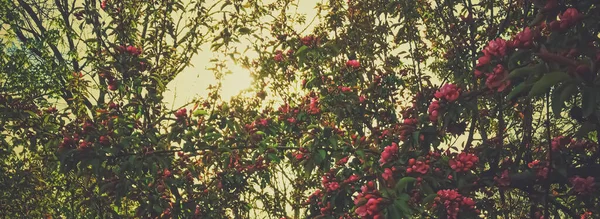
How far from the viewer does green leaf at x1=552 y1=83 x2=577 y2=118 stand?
4.58 feet

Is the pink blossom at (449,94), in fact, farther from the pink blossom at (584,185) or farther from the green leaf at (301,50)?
the green leaf at (301,50)

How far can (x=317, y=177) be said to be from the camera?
618 cm

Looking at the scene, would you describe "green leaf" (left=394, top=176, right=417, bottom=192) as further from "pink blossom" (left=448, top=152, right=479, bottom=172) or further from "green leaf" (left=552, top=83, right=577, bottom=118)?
"green leaf" (left=552, top=83, right=577, bottom=118)

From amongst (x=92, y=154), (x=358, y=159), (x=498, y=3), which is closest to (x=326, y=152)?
(x=358, y=159)

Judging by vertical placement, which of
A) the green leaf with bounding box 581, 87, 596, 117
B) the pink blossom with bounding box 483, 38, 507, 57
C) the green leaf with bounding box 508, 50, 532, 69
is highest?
the pink blossom with bounding box 483, 38, 507, 57

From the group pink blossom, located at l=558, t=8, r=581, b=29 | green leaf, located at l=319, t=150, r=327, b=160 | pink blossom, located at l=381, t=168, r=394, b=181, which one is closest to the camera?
pink blossom, located at l=558, t=8, r=581, b=29

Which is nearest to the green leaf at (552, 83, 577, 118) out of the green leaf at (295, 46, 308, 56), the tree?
the tree

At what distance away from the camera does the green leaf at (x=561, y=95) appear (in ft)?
4.58

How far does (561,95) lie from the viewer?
141 centimetres

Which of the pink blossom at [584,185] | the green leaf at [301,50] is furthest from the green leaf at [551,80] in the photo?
the green leaf at [301,50]

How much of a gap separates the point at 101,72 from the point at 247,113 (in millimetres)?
2735

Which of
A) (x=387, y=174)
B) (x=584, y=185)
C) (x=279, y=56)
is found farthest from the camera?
(x=279, y=56)

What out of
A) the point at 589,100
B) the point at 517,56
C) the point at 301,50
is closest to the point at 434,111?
the point at 517,56

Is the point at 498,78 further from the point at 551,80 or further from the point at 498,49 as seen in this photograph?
the point at 551,80
